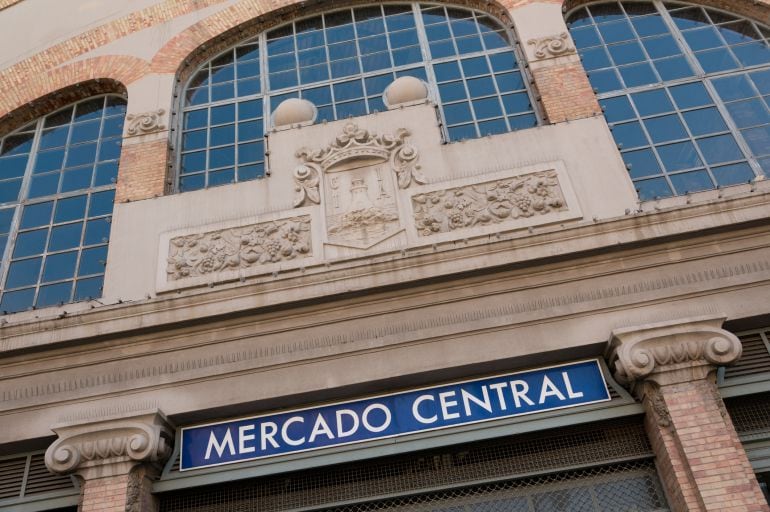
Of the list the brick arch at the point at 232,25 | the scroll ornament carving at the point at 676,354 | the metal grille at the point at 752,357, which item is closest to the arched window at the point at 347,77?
the brick arch at the point at 232,25

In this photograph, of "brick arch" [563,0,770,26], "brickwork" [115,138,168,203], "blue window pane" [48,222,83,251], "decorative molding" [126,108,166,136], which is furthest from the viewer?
"brick arch" [563,0,770,26]

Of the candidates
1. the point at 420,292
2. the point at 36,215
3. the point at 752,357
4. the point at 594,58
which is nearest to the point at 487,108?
the point at 594,58

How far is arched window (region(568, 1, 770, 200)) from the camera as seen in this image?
9.36 meters

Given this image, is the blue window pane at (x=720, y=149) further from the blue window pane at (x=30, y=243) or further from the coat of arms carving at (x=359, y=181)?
the blue window pane at (x=30, y=243)

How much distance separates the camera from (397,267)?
26.5ft

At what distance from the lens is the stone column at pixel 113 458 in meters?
7.27

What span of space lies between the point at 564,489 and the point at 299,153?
18.1 ft

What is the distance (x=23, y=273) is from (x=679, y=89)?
997 centimetres

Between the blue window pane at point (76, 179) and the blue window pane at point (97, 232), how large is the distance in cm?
92

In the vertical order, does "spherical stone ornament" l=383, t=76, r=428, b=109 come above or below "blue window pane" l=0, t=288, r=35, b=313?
above

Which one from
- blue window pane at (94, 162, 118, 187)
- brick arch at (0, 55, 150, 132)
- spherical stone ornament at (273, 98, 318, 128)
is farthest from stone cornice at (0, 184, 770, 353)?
brick arch at (0, 55, 150, 132)

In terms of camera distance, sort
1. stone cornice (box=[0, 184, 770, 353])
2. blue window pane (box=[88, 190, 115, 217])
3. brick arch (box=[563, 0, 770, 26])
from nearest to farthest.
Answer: stone cornice (box=[0, 184, 770, 353]) < blue window pane (box=[88, 190, 115, 217]) < brick arch (box=[563, 0, 770, 26])

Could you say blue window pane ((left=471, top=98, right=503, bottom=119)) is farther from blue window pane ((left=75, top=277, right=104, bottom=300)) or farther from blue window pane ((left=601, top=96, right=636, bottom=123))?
blue window pane ((left=75, top=277, right=104, bottom=300))

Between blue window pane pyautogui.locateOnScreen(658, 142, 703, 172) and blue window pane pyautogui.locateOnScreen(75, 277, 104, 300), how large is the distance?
789cm
